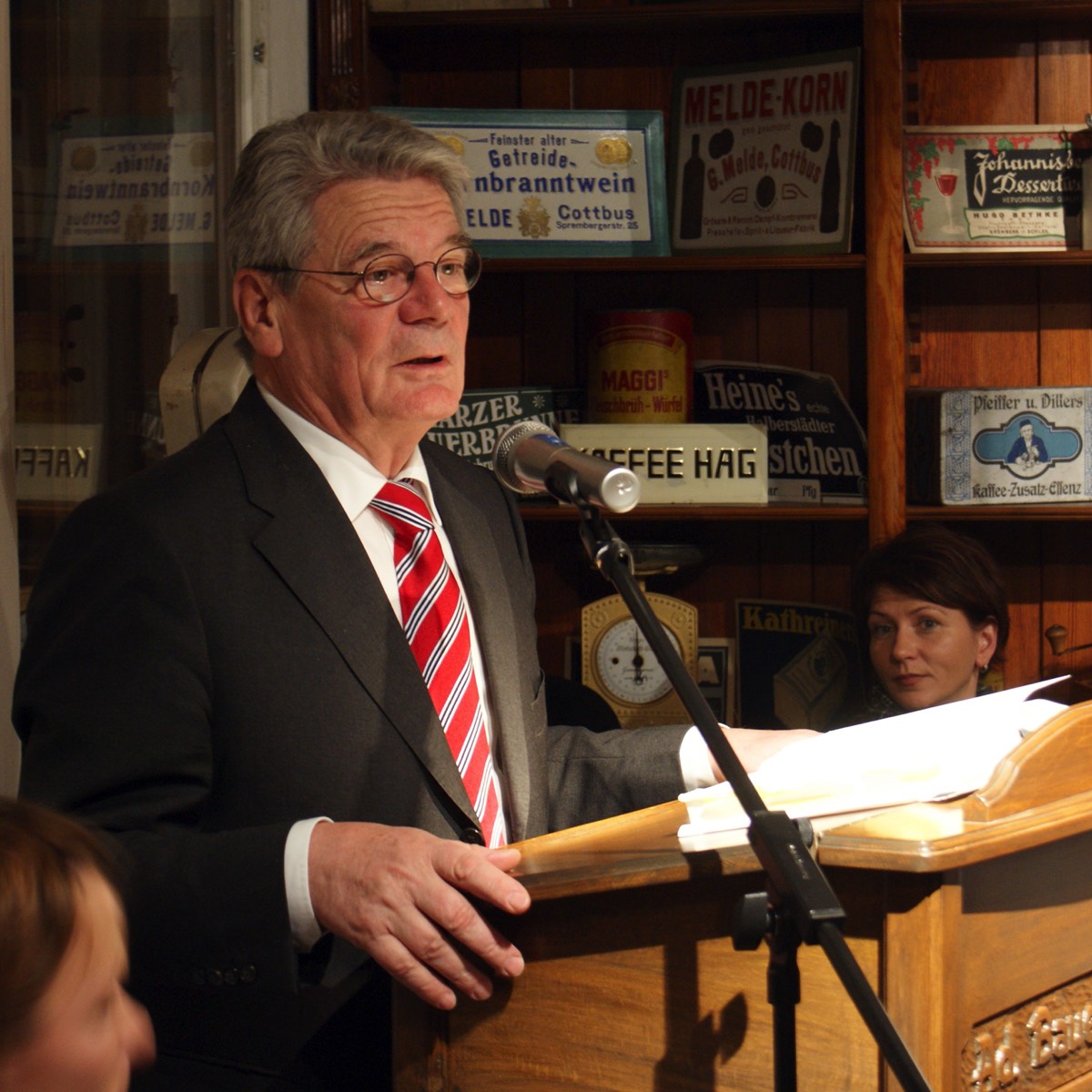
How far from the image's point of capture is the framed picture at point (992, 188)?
9.46 feet

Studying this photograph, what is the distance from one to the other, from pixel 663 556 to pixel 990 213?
1031 millimetres

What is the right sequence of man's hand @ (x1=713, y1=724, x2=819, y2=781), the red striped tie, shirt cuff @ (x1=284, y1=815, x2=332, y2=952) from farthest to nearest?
1. the red striped tie
2. man's hand @ (x1=713, y1=724, x2=819, y2=781)
3. shirt cuff @ (x1=284, y1=815, x2=332, y2=952)

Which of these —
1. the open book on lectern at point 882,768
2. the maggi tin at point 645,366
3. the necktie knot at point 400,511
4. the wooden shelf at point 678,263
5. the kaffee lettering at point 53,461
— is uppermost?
the wooden shelf at point 678,263

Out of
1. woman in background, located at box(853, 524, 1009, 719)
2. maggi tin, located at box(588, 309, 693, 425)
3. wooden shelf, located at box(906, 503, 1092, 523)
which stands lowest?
woman in background, located at box(853, 524, 1009, 719)

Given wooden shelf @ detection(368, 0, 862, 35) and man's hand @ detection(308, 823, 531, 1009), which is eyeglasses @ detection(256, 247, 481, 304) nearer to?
man's hand @ detection(308, 823, 531, 1009)

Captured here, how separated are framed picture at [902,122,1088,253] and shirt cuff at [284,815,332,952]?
7.37 ft

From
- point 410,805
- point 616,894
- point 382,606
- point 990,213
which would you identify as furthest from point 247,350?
point 990,213

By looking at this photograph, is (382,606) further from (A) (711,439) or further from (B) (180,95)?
(A) (711,439)

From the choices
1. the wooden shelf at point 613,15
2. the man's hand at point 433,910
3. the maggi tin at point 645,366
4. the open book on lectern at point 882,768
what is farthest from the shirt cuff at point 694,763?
the wooden shelf at point 613,15

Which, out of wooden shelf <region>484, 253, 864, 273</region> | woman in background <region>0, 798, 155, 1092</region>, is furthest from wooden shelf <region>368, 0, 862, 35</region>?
woman in background <region>0, 798, 155, 1092</region>

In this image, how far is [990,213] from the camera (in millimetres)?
2889

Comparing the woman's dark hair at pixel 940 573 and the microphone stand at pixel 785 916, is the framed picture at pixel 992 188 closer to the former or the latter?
the woman's dark hair at pixel 940 573

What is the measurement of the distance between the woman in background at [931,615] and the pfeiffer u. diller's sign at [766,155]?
0.70 meters

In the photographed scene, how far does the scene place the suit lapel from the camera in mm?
1323
